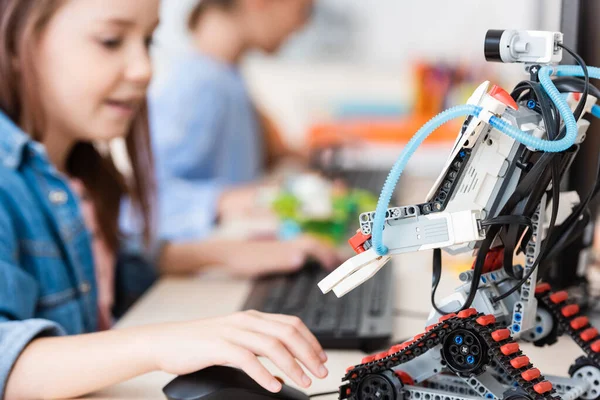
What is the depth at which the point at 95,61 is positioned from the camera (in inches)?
33.6

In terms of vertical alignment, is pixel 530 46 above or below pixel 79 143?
above

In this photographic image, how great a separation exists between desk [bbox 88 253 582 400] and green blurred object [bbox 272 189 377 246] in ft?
0.42

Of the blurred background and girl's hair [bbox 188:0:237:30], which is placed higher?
girl's hair [bbox 188:0:237:30]

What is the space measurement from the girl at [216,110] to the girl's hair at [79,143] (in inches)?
12.1

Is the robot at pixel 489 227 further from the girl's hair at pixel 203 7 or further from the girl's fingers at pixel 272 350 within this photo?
the girl's hair at pixel 203 7

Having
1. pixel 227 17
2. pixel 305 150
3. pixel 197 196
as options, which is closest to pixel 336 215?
pixel 197 196

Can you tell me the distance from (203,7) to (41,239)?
1150 millimetres

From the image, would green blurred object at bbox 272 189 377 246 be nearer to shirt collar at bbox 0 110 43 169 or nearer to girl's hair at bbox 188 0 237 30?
shirt collar at bbox 0 110 43 169

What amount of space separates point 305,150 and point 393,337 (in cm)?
147

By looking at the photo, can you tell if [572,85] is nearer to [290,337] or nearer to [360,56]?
[290,337]

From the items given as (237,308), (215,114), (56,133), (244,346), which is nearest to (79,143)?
(56,133)

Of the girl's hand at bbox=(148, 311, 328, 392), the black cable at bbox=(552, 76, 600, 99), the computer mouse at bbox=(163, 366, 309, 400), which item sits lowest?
the computer mouse at bbox=(163, 366, 309, 400)

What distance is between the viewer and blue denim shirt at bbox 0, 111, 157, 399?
0.73m

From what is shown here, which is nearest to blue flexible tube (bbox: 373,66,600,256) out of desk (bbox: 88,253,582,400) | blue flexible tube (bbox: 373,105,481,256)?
blue flexible tube (bbox: 373,105,481,256)
